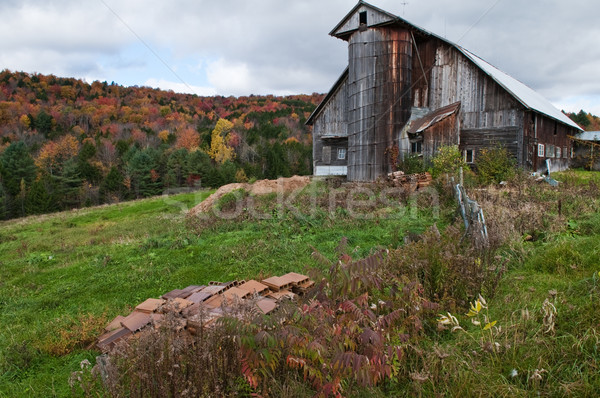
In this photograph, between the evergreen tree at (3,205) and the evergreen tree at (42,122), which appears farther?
the evergreen tree at (42,122)

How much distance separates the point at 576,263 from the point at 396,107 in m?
14.3

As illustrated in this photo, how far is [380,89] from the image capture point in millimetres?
18406

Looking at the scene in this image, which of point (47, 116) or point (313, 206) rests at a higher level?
point (47, 116)

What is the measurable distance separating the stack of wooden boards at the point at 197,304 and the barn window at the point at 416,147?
13.7 metres

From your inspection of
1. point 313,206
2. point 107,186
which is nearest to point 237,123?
point 107,186

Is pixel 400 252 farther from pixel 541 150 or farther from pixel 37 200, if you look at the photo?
pixel 37 200

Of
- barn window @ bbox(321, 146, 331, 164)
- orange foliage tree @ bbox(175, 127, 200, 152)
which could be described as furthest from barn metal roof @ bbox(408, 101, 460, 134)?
orange foliage tree @ bbox(175, 127, 200, 152)

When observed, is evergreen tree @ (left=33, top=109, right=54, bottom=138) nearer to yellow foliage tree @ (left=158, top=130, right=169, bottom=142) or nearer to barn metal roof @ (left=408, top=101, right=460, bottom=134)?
yellow foliage tree @ (left=158, top=130, right=169, bottom=142)

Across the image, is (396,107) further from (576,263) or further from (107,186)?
(107,186)

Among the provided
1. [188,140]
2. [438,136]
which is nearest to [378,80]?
[438,136]

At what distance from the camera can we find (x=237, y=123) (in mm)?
91500

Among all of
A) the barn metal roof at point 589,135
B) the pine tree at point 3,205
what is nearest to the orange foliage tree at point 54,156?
the pine tree at point 3,205

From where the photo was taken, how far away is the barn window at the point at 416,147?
17.8 metres

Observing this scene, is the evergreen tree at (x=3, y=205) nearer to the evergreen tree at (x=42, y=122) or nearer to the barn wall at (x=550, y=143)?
the evergreen tree at (x=42, y=122)
